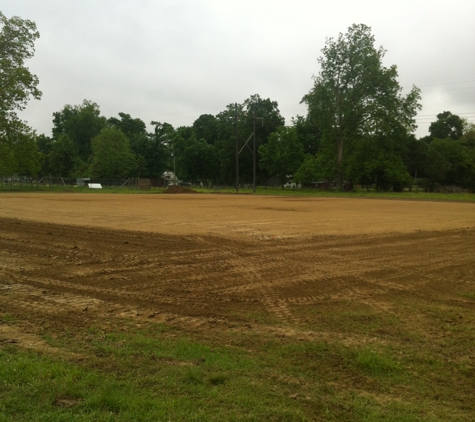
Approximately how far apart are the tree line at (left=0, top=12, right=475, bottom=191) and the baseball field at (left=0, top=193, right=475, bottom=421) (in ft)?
183

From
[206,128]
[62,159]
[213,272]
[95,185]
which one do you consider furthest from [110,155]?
[213,272]

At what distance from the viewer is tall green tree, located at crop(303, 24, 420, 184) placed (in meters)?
62.7

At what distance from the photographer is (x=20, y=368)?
4.14 m

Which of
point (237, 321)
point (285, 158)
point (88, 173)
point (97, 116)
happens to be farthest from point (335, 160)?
point (97, 116)

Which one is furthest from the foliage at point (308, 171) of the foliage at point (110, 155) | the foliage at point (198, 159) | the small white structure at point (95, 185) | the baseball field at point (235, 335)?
the baseball field at point (235, 335)

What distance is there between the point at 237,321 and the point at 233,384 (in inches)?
73.3

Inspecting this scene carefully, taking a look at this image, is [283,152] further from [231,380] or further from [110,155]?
[231,380]

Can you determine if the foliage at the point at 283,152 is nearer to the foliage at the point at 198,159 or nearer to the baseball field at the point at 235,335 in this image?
the foliage at the point at 198,159

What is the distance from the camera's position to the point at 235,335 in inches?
206

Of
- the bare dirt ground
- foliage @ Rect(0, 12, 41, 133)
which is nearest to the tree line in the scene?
foliage @ Rect(0, 12, 41, 133)

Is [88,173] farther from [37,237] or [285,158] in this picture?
[37,237]

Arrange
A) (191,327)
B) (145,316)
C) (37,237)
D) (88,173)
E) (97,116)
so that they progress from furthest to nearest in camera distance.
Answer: (97,116)
(88,173)
(37,237)
(145,316)
(191,327)

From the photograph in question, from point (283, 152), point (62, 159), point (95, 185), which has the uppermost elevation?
point (283, 152)

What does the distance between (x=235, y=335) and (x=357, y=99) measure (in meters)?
64.3
